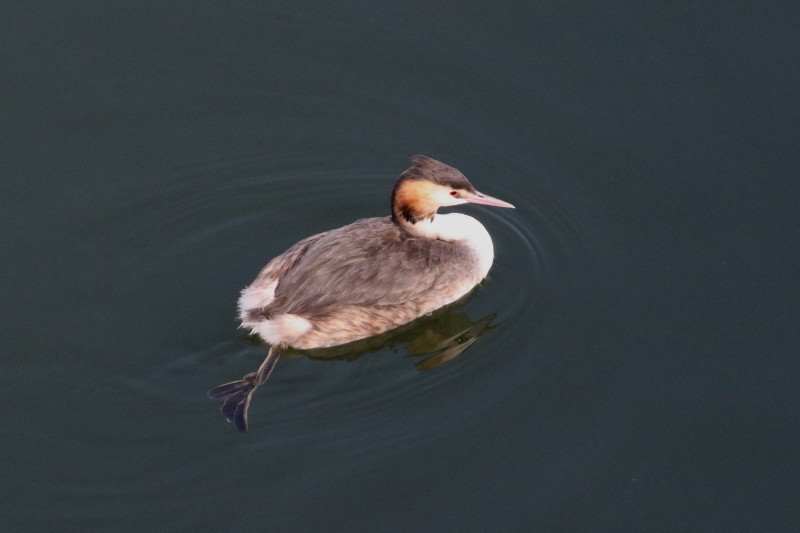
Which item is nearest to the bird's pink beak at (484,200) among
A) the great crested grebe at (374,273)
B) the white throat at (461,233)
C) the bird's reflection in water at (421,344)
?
the great crested grebe at (374,273)

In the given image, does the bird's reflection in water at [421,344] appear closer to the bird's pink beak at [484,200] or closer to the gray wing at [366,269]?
the gray wing at [366,269]

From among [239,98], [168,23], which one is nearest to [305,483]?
[239,98]

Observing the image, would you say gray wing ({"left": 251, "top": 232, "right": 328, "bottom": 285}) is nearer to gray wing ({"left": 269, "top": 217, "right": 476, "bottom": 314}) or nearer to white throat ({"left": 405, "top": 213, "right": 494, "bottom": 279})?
gray wing ({"left": 269, "top": 217, "right": 476, "bottom": 314})

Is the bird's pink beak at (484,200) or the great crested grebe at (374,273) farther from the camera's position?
the bird's pink beak at (484,200)

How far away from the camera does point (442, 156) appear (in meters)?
8.84

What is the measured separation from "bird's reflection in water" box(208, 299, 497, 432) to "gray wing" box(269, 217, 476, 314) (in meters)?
0.24

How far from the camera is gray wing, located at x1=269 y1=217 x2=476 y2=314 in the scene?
295 inches

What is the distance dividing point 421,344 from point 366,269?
601mm

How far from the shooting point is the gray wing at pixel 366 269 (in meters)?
7.49

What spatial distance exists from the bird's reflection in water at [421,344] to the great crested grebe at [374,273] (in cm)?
4

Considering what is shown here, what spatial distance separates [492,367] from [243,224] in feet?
6.90

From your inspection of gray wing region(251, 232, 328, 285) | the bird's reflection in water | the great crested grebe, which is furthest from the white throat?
gray wing region(251, 232, 328, 285)

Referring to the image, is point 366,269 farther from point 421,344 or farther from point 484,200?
point 484,200

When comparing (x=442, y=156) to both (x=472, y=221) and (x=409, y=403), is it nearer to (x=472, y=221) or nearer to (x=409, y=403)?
(x=472, y=221)
